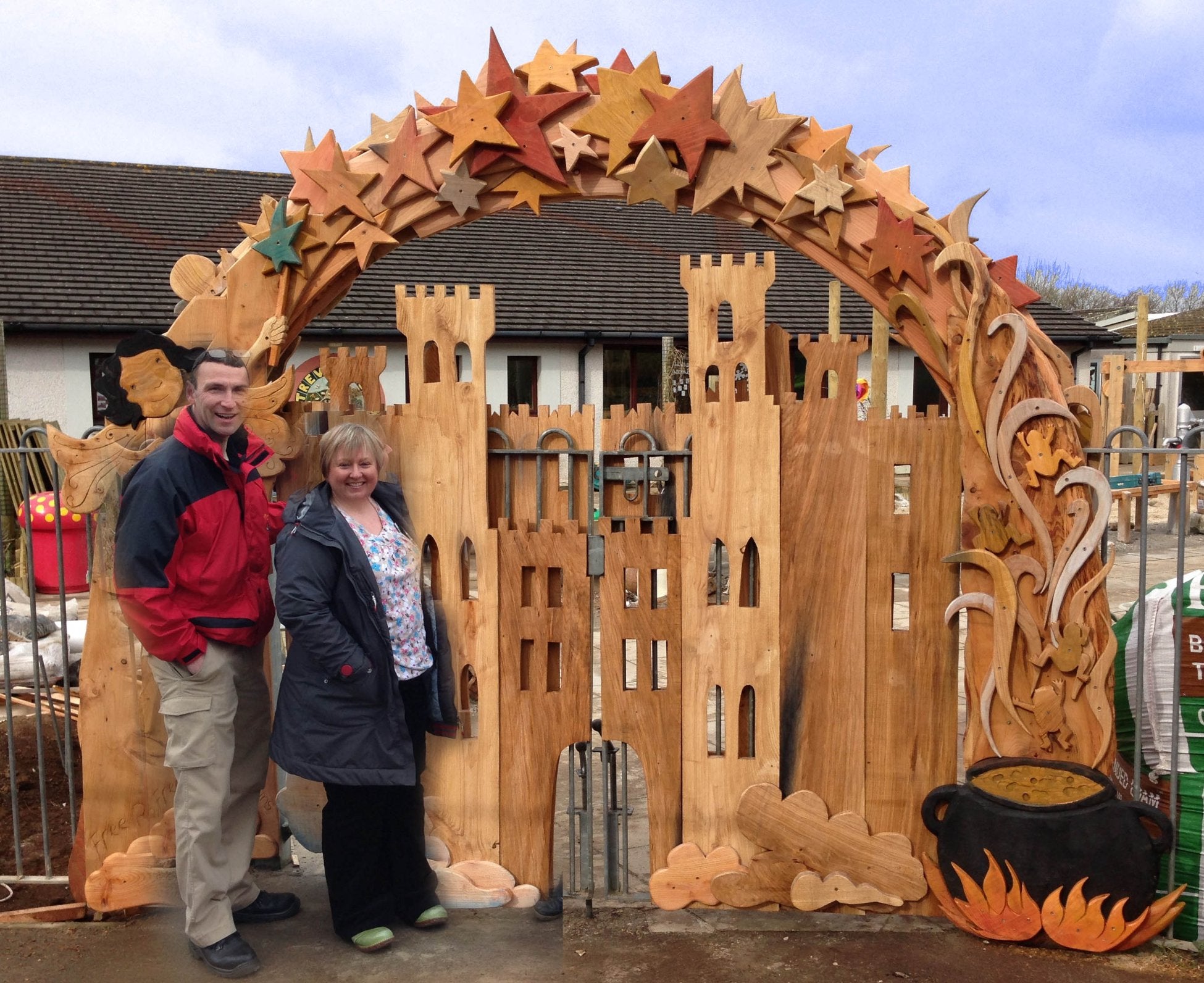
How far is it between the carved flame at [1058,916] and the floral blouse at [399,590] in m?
2.14

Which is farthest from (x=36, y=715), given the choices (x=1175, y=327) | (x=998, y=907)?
(x=1175, y=327)

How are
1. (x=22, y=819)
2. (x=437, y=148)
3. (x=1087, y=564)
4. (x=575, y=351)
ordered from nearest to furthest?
(x=1087, y=564) < (x=437, y=148) < (x=22, y=819) < (x=575, y=351)

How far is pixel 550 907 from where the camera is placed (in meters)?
4.01

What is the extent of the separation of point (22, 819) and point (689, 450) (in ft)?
13.1

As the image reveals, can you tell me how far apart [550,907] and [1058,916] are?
1869 mm

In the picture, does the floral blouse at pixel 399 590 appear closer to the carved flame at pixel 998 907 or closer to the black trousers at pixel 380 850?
the black trousers at pixel 380 850

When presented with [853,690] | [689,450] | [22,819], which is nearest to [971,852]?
[853,690]

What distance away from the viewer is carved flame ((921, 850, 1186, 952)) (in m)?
3.64

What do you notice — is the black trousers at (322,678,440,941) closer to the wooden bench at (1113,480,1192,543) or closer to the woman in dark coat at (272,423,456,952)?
the woman in dark coat at (272,423,456,952)

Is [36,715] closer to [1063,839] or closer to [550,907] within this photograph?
[550,907]

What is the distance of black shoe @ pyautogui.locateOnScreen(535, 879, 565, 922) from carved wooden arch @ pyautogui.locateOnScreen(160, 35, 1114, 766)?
67.1 inches

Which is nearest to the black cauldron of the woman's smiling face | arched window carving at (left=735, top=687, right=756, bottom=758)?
arched window carving at (left=735, top=687, right=756, bottom=758)

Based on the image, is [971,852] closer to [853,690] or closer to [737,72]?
[853,690]

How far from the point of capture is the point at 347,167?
3881 mm
